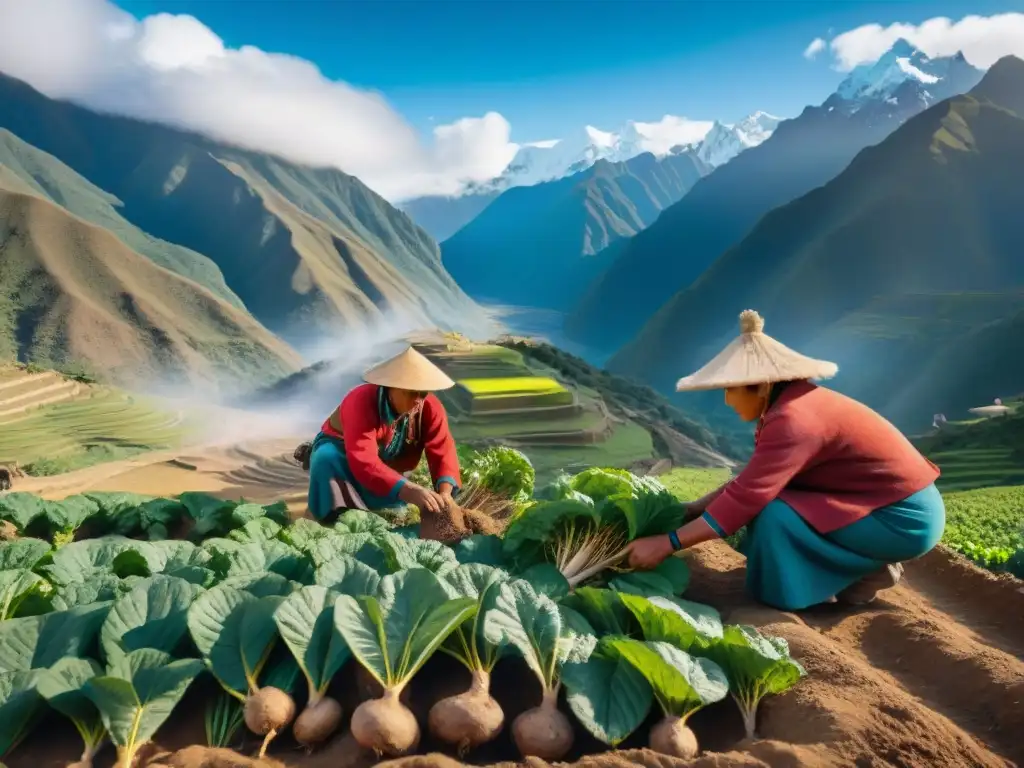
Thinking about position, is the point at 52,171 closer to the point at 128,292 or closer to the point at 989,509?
the point at 128,292

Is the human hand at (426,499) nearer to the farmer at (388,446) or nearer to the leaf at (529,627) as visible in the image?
the farmer at (388,446)

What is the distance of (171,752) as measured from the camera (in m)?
1.76

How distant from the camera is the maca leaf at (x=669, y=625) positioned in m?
1.99

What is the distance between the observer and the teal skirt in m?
2.70

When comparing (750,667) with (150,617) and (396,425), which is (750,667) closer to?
(150,617)

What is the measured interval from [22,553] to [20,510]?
1507 mm

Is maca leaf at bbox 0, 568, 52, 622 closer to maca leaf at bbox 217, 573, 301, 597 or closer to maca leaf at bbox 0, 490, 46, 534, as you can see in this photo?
maca leaf at bbox 217, 573, 301, 597

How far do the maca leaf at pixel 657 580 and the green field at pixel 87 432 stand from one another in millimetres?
17495

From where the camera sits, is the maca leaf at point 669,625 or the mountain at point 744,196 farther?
the mountain at point 744,196

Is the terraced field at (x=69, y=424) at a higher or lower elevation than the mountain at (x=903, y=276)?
lower

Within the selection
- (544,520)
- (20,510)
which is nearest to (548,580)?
(544,520)

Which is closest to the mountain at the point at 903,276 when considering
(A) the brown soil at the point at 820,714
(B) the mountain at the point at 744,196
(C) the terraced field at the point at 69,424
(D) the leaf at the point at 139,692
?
(B) the mountain at the point at 744,196

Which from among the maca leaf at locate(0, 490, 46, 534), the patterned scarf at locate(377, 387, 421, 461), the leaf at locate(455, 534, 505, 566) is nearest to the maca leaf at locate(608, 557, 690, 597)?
the leaf at locate(455, 534, 505, 566)

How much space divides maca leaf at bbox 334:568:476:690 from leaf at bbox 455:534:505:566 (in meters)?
0.78
